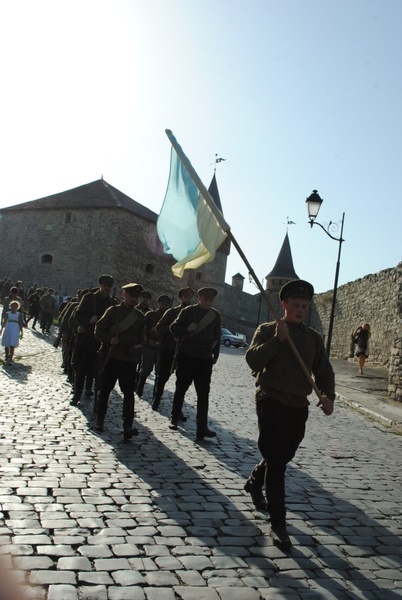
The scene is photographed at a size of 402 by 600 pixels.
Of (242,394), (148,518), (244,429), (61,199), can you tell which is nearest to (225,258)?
(61,199)

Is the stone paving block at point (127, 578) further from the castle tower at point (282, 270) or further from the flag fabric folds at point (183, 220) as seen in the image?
the castle tower at point (282, 270)

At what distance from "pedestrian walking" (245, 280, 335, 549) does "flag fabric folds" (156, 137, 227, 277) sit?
148cm

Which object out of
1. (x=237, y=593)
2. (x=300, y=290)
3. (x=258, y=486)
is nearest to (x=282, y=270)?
(x=258, y=486)

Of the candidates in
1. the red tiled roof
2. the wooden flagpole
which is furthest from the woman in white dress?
the red tiled roof

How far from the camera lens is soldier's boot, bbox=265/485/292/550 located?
3.72 m

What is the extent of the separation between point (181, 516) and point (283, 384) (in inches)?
45.5

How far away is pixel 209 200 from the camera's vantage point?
17.6 feet

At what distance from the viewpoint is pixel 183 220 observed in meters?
6.13

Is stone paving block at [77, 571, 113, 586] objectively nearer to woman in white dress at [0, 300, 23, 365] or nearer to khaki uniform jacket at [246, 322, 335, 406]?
khaki uniform jacket at [246, 322, 335, 406]

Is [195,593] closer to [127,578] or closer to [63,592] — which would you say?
[127,578]

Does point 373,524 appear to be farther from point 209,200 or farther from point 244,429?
point 244,429

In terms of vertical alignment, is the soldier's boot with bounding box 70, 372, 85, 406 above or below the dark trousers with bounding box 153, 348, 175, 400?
below

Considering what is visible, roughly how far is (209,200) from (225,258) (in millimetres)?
57794

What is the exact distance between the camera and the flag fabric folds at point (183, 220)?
5688mm
